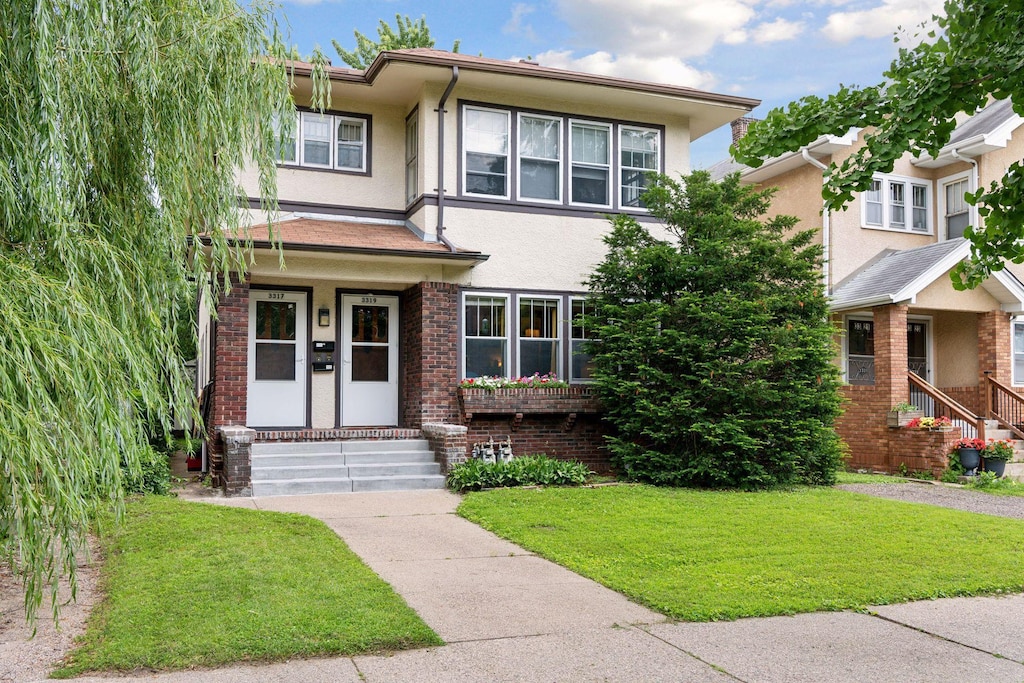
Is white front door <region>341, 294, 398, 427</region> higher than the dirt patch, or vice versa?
white front door <region>341, 294, 398, 427</region>

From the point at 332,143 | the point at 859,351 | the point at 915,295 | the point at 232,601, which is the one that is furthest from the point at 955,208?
the point at 232,601

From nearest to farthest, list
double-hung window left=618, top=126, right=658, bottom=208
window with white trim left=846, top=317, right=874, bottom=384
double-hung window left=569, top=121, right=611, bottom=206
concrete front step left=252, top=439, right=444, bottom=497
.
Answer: concrete front step left=252, top=439, right=444, bottom=497 → double-hung window left=569, top=121, right=611, bottom=206 → double-hung window left=618, top=126, right=658, bottom=208 → window with white trim left=846, top=317, right=874, bottom=384

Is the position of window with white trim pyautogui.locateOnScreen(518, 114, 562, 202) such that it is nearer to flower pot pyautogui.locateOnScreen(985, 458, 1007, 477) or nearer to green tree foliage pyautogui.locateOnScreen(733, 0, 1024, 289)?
flower pot pyautogui.locateOnScreen(985, 458, 1007, 477)

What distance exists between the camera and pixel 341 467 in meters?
11.5

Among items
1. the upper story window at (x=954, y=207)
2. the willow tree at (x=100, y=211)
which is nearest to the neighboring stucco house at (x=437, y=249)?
the willow tree at (x=100, y=211)

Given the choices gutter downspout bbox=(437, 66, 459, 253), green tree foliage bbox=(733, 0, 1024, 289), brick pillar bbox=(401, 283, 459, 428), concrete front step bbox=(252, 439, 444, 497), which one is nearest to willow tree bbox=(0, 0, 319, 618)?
green tree foliage bbox=(733, 0, 1024, 289)

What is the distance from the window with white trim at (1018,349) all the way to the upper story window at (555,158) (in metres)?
8.80

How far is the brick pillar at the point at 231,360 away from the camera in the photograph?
38.9 feet

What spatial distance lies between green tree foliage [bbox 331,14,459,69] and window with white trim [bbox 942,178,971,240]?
20215 mm

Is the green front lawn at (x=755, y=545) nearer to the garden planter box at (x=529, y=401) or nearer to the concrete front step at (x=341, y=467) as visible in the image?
the concrete front step at (x=341, y=467)

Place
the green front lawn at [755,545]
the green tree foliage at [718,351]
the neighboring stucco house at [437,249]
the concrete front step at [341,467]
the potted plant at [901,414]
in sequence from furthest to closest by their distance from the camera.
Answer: the potted plant at [901,414]
the neighboring stucco house at [437,249]
the green tree foliage at [718,351]
the concrete front step at [341,467]
the green front lawn at [755,545]

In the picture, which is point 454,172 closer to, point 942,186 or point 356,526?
point 356,526

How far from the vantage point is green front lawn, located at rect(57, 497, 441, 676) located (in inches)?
194

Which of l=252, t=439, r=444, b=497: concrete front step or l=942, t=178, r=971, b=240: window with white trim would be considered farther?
l=942, t=178, r=971, b=240: window with white trim
